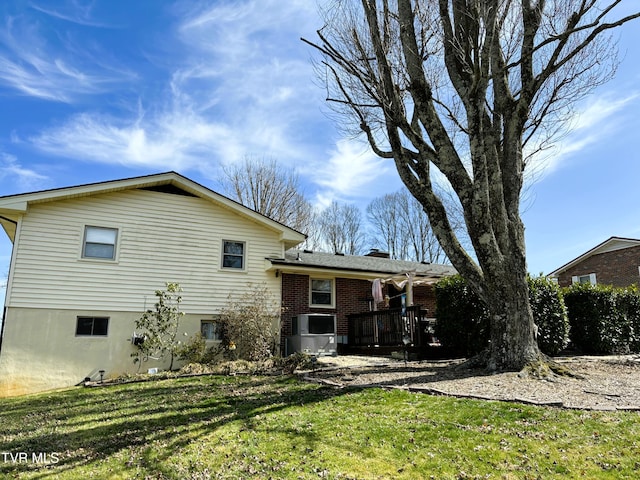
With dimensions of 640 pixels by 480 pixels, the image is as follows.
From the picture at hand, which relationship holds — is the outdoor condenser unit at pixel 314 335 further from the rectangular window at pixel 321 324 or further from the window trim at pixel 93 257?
the window trim at pixel 93 257

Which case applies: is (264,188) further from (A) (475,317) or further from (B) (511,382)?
(B) (511,382)

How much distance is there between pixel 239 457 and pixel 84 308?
9.23 metres

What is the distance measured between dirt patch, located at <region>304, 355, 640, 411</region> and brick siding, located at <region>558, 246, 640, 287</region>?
15941 millimetres

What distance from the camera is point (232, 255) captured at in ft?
45.4

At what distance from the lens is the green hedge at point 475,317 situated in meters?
11.3

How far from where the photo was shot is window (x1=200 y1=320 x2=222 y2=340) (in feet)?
42.3

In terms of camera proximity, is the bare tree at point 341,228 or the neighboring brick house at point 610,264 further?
the bare tree at point 341,228

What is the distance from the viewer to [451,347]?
1145cm

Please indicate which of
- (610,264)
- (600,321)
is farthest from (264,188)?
(610,264)

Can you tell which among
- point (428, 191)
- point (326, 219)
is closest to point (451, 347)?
point (428, 191)

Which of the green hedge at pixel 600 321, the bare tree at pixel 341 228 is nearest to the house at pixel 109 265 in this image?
the green hedge at pixel 600 321

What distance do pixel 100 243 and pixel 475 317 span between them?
10.5m

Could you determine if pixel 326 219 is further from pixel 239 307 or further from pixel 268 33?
pixel 268 33

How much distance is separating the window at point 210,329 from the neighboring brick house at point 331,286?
2.06 metres
